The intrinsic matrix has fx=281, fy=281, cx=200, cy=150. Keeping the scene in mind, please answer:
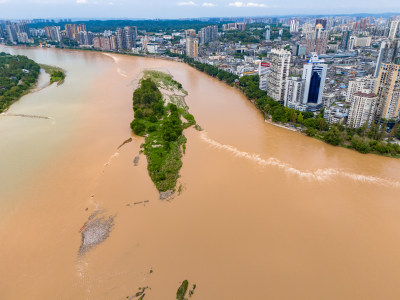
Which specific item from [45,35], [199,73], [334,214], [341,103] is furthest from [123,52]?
[334,214]

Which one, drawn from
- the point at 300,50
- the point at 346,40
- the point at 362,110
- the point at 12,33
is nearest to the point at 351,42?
the point at 346,40

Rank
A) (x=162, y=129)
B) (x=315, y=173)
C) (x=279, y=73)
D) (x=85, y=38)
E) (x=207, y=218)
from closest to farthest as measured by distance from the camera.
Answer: (x=207, y=218) → (x=315, y=173) → (x=162, y=129) → (x=279, y=73) → (x=85, y=38)

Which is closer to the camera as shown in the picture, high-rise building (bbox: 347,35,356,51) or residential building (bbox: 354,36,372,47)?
high-rise building (bbox: 347,35,356,51)

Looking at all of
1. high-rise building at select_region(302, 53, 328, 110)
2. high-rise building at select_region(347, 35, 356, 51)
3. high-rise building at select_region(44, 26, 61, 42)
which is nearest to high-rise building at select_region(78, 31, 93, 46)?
high-rise building at select_region(44, 26, 61, 42)

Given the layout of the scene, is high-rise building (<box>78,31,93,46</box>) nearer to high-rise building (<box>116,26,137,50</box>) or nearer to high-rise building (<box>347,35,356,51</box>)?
high-rise building (<box>116,26,137,50</box>)

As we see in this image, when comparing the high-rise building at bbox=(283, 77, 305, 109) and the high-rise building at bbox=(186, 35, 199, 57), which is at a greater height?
the high-rise building at bbox=(186, 35, 199, 57)

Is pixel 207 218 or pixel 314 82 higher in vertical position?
pixel 314 82

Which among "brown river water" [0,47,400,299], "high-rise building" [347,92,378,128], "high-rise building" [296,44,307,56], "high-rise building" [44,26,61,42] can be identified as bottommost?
"brown river water" [0,47,400,299]

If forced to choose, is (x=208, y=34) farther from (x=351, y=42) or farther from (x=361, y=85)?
(x=361, y=85)

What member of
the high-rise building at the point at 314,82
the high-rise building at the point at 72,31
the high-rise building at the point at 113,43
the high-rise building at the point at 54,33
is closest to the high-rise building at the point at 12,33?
the high-rise building at the point at 54,33
